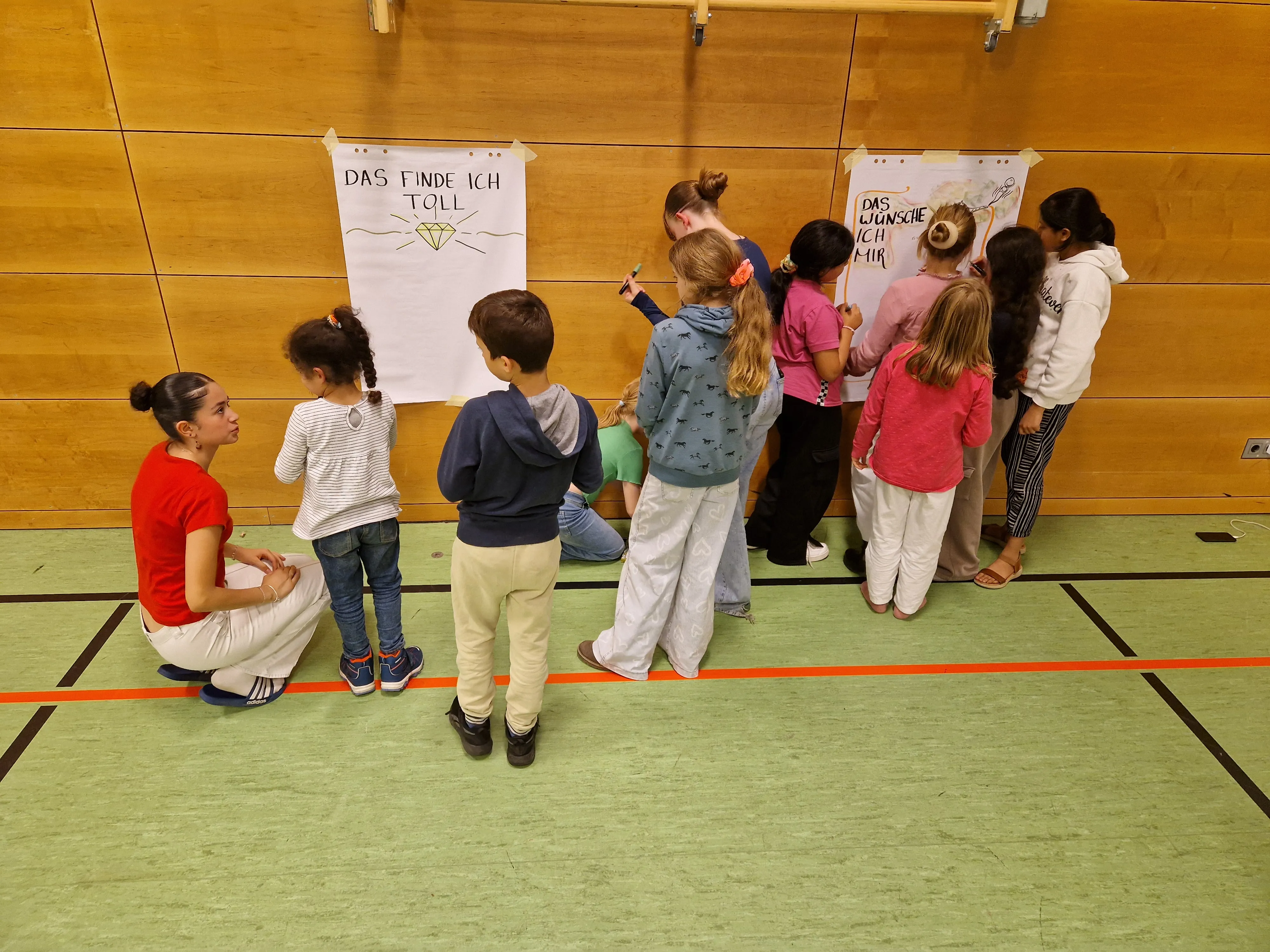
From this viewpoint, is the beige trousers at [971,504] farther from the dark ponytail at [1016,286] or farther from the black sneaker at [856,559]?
the black sneaker at [856,559]

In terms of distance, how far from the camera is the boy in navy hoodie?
1.81 metres

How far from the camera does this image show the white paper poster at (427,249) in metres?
2.85

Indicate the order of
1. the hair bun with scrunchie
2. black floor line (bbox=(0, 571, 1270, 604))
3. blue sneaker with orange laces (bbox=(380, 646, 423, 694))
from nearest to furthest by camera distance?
blue sneaker with orange laces (bbox=(380, 646, 423, 694)) → the hair bun with scrunchie → black floor line (bbox=(0, 571, 1270, 604))

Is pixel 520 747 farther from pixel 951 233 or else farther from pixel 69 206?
pixel 69 206

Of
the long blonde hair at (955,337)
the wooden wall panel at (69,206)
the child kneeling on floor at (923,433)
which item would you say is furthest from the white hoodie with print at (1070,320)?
the wooden wall panel at (69,206)

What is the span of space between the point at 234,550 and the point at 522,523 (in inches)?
43.8

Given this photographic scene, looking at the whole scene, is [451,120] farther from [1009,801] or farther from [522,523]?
[1009,801]

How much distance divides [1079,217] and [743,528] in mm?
1643

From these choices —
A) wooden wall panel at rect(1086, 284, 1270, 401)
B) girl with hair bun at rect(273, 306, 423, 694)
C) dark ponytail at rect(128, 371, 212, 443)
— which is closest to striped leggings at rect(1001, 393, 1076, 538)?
wooden wall panel at rect(1086, 284, 1270, 401)

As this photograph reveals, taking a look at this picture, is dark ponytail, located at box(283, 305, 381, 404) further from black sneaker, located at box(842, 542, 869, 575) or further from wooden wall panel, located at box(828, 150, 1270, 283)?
black sneaker, located at box(842, 542, 869, 575)

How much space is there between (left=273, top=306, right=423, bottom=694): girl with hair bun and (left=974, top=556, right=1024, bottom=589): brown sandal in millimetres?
2318

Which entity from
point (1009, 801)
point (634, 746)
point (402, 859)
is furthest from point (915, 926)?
point (402, 859)

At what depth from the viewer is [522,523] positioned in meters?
1.98

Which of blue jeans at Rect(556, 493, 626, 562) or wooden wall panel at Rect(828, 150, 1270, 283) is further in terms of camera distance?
blue jeans at Rect(556, 493, 626, 562)
